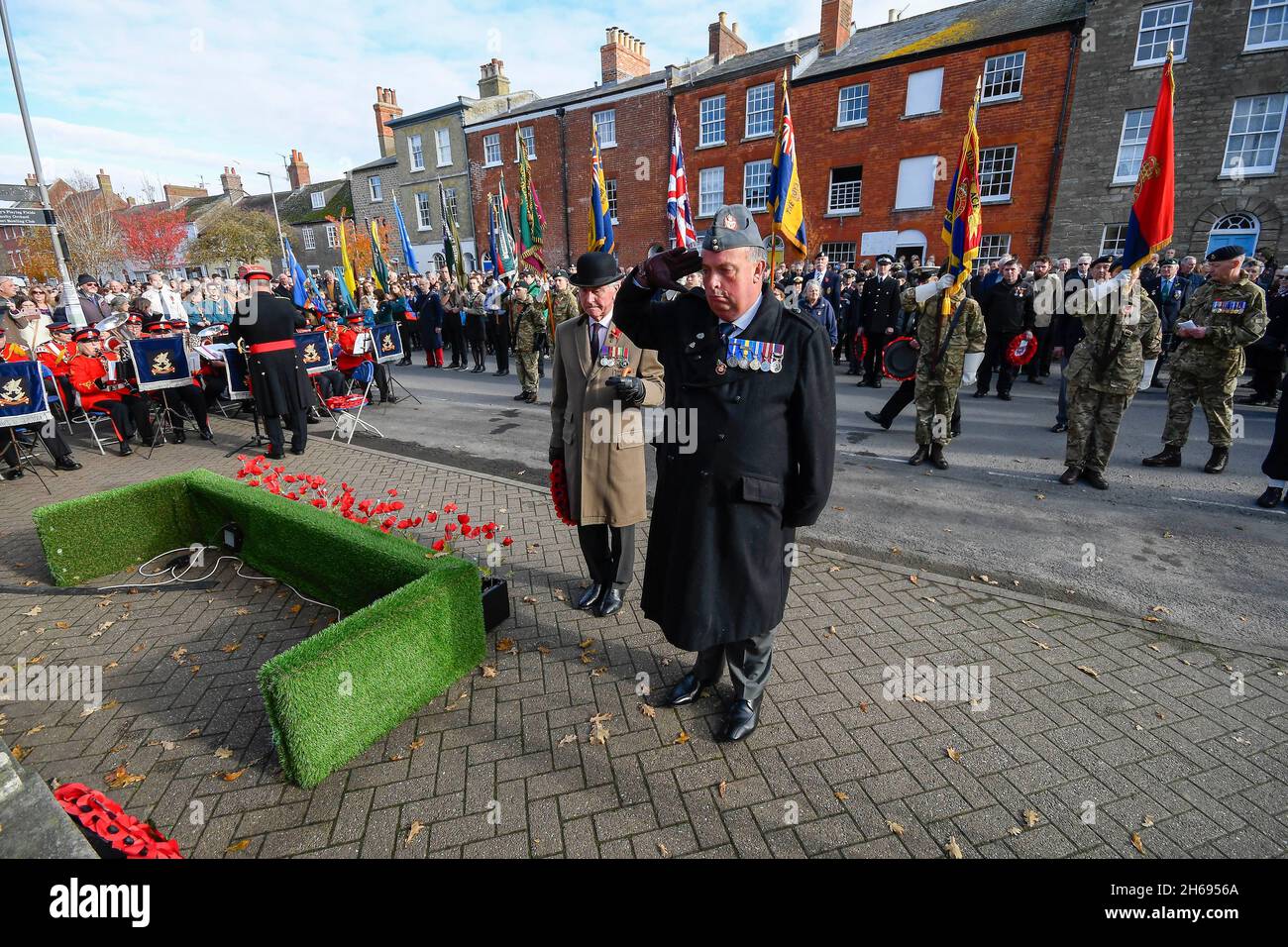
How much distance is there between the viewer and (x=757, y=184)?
25922mm

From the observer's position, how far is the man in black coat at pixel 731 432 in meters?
2.71

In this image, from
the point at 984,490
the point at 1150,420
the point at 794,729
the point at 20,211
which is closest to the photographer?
the point at 794,729

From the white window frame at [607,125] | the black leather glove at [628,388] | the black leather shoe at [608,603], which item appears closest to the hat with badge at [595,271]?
the black leather glove at [628,388]

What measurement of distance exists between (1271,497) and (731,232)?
7239 millimetres

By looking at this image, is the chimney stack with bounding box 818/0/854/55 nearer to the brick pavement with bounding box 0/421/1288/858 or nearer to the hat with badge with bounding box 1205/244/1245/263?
the hat with badge with bounding box 1205/244/1245/263

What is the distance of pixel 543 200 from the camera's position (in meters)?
32.2

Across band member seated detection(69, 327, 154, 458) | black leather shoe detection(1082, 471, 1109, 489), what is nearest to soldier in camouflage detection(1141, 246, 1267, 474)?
black leather shoe detection(1082, 471, 1109, 489)

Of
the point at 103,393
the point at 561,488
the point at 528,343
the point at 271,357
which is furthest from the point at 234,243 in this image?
the point at 561,488

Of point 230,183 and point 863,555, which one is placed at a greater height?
point 230,183

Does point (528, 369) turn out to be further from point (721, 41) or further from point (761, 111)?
point (721, 41)

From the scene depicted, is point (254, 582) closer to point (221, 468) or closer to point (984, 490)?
point (221, 468)

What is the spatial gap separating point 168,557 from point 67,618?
3.18 ft

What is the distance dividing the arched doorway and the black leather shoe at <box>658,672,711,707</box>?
22.4m

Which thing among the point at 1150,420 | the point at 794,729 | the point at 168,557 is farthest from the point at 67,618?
the point at 1150,420
